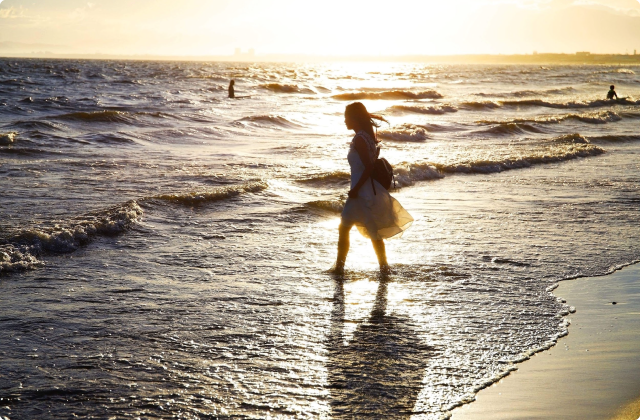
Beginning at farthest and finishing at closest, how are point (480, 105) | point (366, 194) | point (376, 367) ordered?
point (480, 105) → point (366, 194) → point (376, 367)

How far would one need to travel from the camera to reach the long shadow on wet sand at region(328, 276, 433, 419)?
363cm

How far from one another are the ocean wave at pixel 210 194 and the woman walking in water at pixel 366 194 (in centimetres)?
439

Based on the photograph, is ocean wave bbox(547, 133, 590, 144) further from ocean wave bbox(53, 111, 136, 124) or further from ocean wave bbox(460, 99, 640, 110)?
ocean wave bbox(460, 99, 640, 110)

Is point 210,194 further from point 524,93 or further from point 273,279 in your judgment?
point 524,93

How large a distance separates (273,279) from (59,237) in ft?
9.47

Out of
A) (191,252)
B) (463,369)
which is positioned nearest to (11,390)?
(463,369)

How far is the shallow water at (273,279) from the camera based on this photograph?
386 cm

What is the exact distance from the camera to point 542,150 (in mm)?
17562

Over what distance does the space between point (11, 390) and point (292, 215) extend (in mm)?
5866

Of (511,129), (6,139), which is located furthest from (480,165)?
(6,139)

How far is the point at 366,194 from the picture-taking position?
19.5 ft

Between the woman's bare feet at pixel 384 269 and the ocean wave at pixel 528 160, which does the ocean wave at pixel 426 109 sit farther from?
the woman's bare feet at pixel 384 269

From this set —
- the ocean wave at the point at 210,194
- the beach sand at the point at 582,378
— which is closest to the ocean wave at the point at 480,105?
the ocean wave at the point at 210,194

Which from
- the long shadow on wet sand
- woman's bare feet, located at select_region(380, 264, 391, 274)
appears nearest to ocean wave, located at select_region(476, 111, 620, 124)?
woman's bare feet, located at select_region(380, 264, 391, 274)
